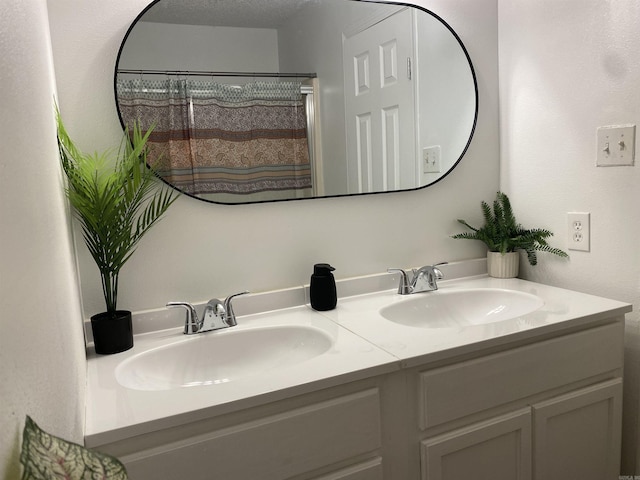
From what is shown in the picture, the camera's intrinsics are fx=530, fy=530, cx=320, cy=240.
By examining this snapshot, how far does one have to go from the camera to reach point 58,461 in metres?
0.37

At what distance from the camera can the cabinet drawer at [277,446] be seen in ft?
3.08

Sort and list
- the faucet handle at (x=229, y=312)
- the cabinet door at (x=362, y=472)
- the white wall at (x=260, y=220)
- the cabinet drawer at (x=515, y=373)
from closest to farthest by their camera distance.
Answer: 1. the cabinet door at (x=362, y=472)
2. the cabinet drawer at (x=515, y=373)
3. the white wall at (x=260, y=220)
4. the faucet handle at (x=229, y=312)

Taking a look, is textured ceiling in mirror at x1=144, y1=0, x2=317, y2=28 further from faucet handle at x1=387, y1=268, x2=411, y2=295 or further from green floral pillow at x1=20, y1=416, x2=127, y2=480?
green floral pillow at x1=20, y1=416, x2=127, y2=480

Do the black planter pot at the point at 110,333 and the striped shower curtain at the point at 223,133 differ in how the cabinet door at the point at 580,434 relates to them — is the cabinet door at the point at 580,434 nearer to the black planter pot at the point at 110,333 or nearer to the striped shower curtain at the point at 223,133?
the striped shower curtain at the point at 223,133

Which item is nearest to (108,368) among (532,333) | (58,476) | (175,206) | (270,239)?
(175,206)

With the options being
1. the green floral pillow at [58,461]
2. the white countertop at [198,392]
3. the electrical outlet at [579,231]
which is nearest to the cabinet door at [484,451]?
the white countertop at [198,392]

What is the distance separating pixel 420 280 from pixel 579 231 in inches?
19.7

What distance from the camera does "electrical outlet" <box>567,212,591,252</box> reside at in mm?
1589

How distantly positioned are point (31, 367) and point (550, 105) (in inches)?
63.9

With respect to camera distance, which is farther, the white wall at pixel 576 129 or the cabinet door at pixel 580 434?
the white wall at pixel 576 129

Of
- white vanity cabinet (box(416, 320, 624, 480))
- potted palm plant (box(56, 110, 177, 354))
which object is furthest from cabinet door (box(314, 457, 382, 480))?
potted palm plant (box(56, 110, 177, 354))

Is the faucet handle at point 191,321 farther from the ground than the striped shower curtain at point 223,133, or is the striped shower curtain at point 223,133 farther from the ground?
the striped shower curtain at point 223,133

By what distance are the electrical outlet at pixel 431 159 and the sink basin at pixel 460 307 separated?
0.40 metres

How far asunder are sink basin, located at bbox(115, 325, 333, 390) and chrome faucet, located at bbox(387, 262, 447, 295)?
416mm
